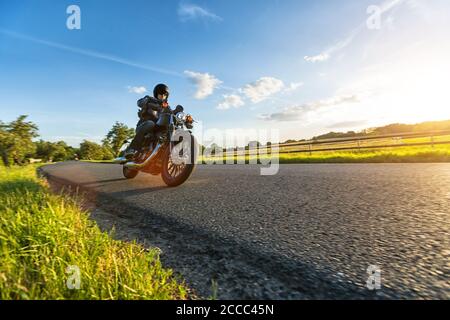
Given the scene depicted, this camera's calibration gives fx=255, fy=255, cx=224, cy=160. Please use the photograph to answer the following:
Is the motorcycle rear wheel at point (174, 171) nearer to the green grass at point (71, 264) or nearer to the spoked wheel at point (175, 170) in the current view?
the spoked wheel at point (175, 170)

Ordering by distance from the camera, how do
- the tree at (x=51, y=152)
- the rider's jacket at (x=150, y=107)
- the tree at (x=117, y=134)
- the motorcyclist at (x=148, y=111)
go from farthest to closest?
1. the tree at (x=51, y=152)
2. the tree at (x=117, y=134)
3. the rider's jacket at (x=150, y=107)
4. the motorcyclist at (x=148, y=111)

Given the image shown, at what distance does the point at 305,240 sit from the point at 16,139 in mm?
18378

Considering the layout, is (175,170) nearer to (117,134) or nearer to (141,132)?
(141,132)

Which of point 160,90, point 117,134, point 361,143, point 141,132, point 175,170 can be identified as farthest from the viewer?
point 117,134

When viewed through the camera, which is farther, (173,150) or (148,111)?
(148,111)

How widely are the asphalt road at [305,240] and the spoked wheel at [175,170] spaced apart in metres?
1.32

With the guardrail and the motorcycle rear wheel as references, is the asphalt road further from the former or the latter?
the guardrail

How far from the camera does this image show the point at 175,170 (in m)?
5.22

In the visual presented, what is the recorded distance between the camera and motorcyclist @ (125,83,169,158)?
5.71 meters

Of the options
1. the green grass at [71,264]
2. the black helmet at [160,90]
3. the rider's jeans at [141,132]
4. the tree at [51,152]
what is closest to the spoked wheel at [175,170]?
the rider's jeans at [141,132]

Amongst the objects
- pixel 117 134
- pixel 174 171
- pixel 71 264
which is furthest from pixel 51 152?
pixel 71 264

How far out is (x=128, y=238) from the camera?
2.14m

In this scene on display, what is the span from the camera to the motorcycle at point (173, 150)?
4.95 meters
